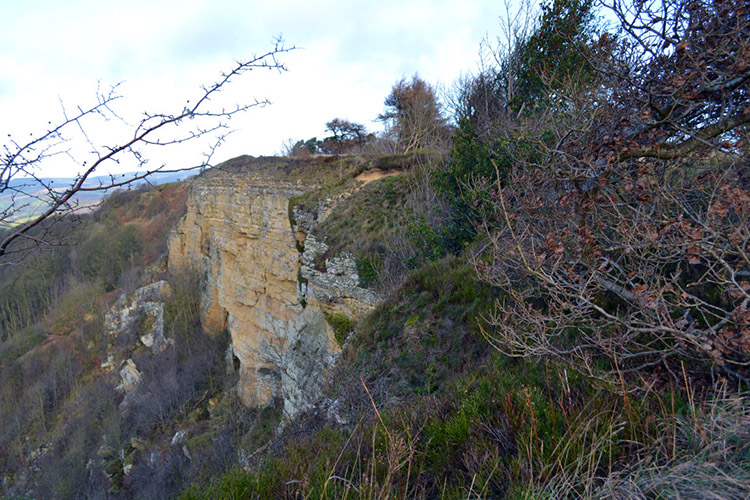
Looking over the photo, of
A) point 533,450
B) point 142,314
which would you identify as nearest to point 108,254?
point 142,314

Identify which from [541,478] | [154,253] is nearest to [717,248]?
[541,478]

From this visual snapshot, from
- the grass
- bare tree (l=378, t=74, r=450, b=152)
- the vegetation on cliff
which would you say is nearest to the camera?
the grass

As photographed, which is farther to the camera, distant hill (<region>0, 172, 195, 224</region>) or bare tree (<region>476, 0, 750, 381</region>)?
bare tree (<region>476, 0, 750, 381</region>)

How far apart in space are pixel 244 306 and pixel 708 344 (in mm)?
17413

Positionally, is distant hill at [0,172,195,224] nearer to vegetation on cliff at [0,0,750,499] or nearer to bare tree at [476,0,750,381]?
vegetation on cliff at [0,0,750,499]

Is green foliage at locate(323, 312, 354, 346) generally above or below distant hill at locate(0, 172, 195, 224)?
below

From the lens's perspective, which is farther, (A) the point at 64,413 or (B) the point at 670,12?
(A) the point at 64,413

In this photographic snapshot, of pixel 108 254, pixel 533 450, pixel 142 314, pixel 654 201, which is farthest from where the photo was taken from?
pixel 108 254

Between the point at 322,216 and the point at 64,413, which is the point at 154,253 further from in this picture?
the point at 322,216

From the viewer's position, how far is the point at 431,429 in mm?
2719

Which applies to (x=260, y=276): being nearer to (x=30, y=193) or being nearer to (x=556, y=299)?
(x=30, y=193)

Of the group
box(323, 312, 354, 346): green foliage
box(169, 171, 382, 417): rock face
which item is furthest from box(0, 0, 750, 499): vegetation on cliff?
box(169, 171, 382, 417): rock face

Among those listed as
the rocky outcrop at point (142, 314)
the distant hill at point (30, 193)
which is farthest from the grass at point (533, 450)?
the rocky outcrop at point (142, 314)

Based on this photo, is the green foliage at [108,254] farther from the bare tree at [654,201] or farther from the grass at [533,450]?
the bare tree at [654,201]
